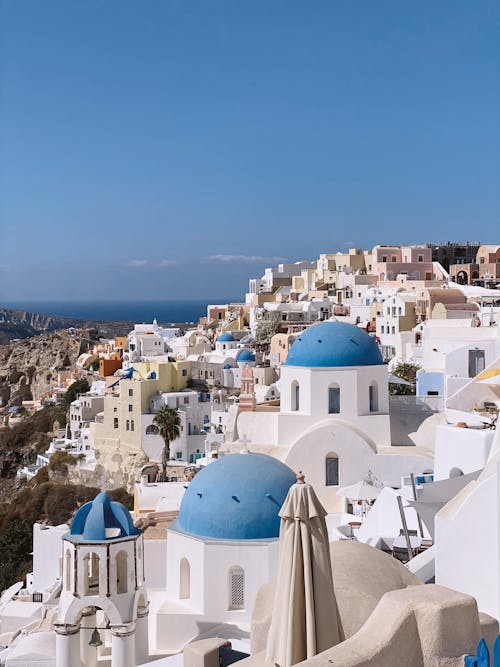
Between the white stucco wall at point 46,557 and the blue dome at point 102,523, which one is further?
the white stucco wall at point 46,557

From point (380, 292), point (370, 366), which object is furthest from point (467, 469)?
point (380, 292)

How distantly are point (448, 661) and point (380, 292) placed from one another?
4537cm

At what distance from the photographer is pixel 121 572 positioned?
12188mm

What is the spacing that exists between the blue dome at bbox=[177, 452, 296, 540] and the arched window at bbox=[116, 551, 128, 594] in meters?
1.29

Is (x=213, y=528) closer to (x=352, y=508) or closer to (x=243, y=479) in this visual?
(x=243, y=479)

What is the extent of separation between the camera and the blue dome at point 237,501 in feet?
42.0

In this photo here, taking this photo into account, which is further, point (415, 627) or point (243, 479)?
point (243, 479)

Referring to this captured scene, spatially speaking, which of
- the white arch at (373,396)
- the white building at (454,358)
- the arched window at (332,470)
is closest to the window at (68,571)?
the arched window at (332,470)

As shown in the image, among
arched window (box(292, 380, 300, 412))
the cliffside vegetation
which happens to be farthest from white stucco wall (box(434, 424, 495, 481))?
the cliffside vegetation

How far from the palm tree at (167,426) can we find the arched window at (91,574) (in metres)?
21.9

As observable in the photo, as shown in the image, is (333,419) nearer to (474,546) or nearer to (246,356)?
(474,546)

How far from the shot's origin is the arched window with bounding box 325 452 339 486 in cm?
1812

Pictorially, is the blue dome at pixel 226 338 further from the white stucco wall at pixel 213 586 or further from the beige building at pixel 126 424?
the white stucco wall at pixel 213 586

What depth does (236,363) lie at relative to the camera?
43.7m
